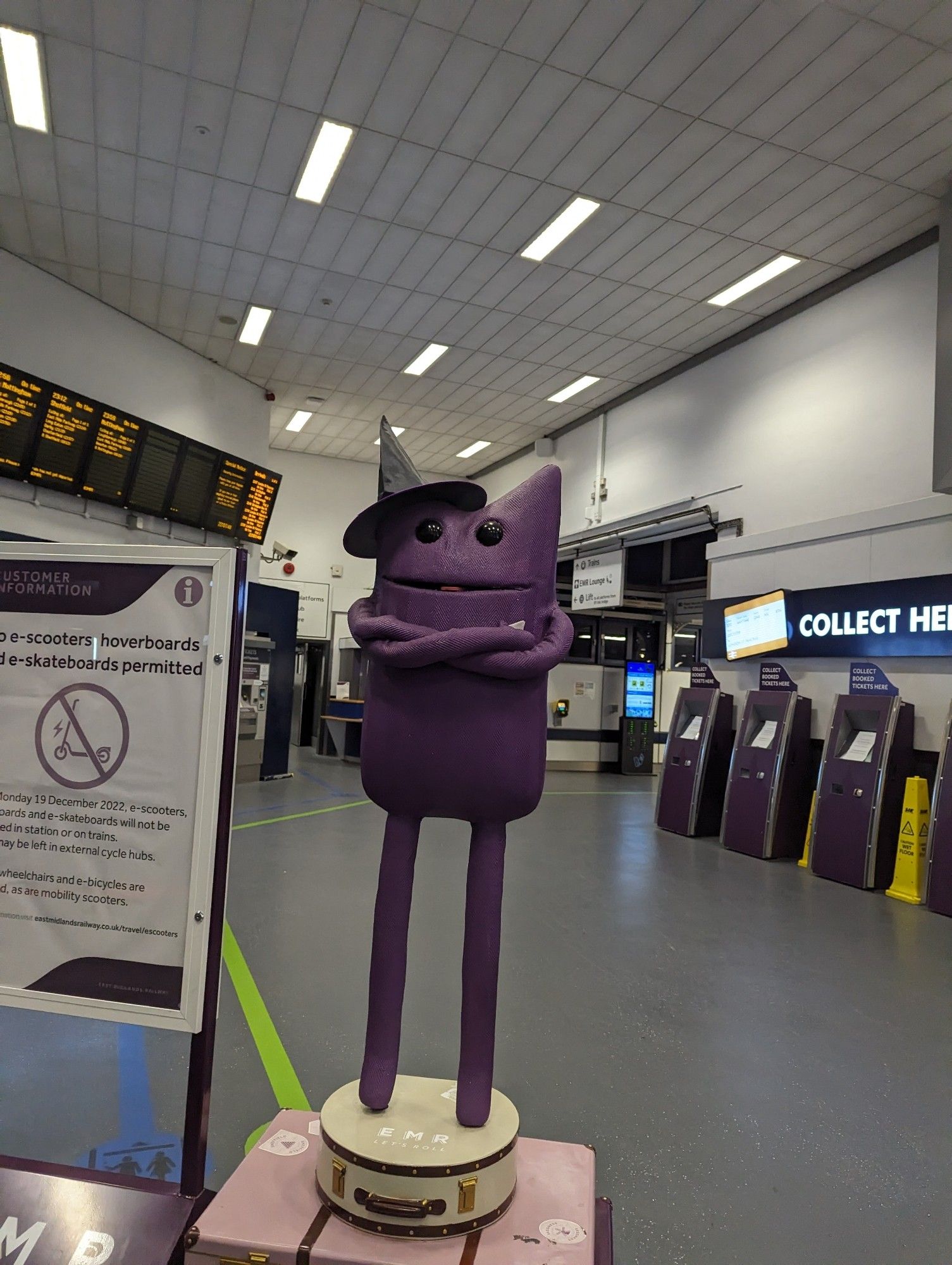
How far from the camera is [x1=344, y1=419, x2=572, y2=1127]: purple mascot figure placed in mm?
1739

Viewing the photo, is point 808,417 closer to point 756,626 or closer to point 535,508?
point 756,626

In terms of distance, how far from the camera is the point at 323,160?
6.00 metres

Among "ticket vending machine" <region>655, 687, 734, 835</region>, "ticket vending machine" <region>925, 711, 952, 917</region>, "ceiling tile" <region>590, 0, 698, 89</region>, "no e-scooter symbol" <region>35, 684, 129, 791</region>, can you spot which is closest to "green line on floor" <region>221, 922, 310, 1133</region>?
"no e-scooter symbol" <region>35, 684, 129, 791</region>

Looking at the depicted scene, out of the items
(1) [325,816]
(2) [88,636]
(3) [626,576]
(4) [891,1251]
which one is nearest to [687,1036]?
(4) [891,1251]

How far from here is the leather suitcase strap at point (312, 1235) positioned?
4.65ft

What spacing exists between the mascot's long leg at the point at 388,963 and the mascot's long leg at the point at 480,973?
142 mm

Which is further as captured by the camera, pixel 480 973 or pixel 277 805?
pixel 277 805

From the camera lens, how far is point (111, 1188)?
1563 millimetres

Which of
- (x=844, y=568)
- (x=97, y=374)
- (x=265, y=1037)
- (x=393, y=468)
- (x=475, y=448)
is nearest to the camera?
(x=393, y=468)

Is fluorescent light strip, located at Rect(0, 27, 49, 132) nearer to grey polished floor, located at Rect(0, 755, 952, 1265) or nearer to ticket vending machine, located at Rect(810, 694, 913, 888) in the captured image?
grey polished floor, located at Rect(0, 755, 952, 1265)

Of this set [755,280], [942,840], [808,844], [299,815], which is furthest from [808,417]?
[299,815]

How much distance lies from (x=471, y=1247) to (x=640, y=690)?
11980 mm

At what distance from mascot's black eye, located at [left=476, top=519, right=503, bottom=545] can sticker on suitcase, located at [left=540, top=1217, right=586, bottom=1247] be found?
53.8 inches

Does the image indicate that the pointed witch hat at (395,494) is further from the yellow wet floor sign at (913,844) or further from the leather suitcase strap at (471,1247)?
the yellow wet floor sign at (913,844)
